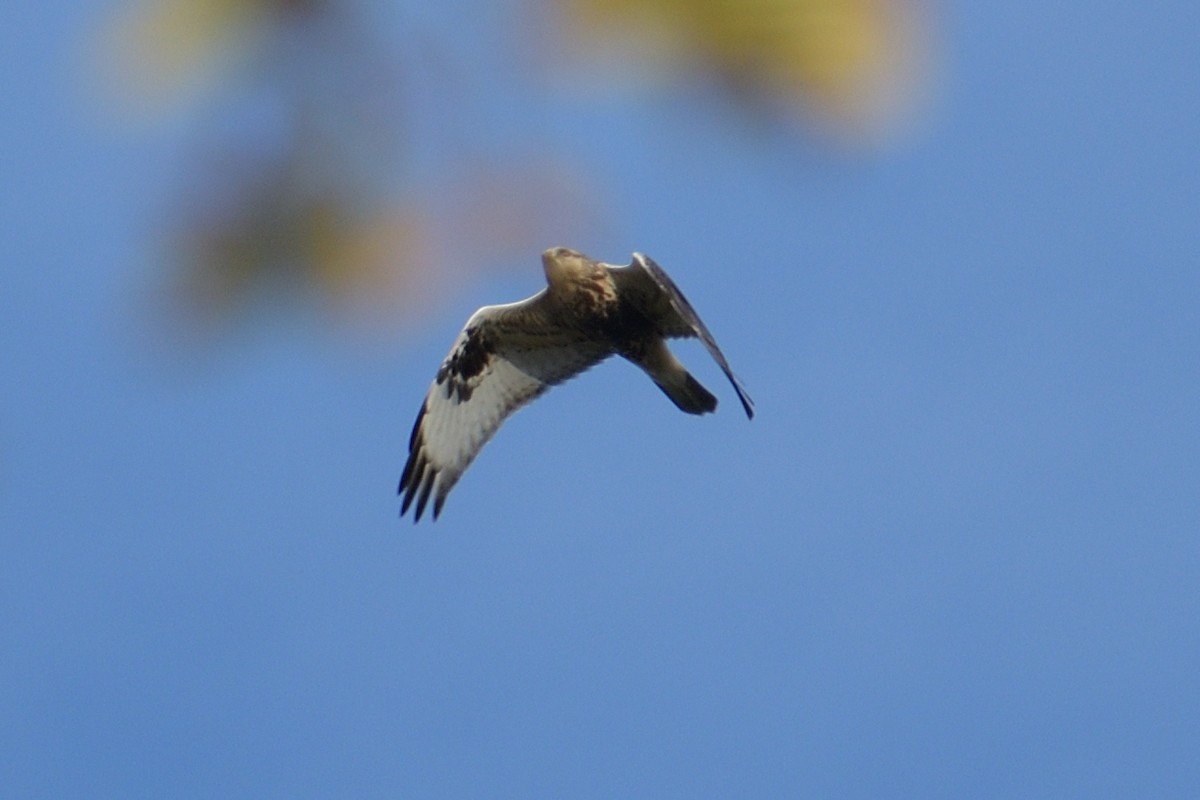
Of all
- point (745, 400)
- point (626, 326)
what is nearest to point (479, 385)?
point (626, 326)

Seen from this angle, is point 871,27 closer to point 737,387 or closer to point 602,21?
point 602,21

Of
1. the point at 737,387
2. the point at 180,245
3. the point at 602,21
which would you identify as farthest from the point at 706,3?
the point at 737,387

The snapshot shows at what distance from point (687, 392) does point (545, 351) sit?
0.76m

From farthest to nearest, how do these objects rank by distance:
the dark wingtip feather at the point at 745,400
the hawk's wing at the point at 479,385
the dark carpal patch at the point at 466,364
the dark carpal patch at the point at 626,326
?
the dark carpal patch at the point at 466,364
the hawk's wing at the point at 479,385
the dark carpal patch at the point at 626,326
the dark wingtip feather at the point at 745,400

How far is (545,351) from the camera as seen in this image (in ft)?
20.4

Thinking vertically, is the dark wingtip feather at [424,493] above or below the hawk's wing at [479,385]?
below

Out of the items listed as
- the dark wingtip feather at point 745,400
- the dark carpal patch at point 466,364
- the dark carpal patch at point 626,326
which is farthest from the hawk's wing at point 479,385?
the dark wingtip feather at point 745,400

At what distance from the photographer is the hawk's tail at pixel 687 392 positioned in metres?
5.73

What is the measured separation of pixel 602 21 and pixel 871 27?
0.27 m

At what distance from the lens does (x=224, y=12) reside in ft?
4.28

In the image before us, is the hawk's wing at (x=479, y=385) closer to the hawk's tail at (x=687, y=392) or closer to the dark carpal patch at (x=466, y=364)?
the dark carpal patch at (x=466, y=364)

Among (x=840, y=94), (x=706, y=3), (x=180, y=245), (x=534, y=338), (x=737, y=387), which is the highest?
(x=534, y=338)

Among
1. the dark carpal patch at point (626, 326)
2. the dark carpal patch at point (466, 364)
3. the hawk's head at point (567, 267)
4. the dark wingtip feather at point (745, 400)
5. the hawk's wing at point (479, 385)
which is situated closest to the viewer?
the dark wingtip feather at point (745, 400)

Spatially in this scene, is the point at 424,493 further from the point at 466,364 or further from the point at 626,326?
the point at 626,326
